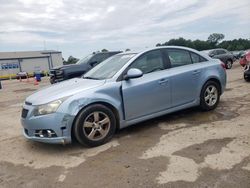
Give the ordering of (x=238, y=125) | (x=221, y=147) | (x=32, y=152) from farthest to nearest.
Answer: (x=238, y=125), (x=32, y=152), (x=221, y=147)

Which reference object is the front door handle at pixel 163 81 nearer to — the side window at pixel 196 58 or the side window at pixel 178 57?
the side window at pixel 178 57

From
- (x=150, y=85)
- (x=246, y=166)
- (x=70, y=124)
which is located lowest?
(x=246, y=166)

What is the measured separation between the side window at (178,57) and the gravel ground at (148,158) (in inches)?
45.5

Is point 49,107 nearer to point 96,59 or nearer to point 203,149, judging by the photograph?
point 203,149

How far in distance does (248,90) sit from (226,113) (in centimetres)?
320

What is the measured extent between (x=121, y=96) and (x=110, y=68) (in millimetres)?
846

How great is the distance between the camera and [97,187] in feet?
10.5

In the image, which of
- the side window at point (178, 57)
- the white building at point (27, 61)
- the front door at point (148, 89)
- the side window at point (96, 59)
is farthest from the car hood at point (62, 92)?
the white building at point (27, 61)

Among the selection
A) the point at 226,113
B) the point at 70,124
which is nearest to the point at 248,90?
the point at 226,113

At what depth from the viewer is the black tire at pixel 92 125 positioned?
14.1ft

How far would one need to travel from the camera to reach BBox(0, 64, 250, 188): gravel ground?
3.29m

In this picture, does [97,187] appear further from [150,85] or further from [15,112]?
[15,112]

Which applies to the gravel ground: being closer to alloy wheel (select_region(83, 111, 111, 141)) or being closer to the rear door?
alloy wheel (select_region(83, 111, 111, 141))

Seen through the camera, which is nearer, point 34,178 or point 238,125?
point 34,178
